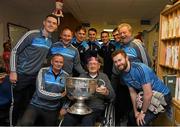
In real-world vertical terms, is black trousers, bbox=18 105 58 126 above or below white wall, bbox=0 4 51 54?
below

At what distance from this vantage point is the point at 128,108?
3.40m

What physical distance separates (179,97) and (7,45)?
3885 mm

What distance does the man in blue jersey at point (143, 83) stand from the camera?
102 inches

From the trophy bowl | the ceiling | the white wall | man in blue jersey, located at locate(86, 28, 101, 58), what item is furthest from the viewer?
the white wall

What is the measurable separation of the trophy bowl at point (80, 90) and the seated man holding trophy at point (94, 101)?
22 mm

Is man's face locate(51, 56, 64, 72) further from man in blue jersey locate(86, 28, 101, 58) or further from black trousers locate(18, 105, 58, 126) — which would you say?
man in blue jersey locate(86, 28, 101, 58)

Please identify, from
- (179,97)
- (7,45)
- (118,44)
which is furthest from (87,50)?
(7,45)

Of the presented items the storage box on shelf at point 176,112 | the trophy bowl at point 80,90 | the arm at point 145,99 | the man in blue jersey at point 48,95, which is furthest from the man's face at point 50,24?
the storage box on shelf at point 176,112

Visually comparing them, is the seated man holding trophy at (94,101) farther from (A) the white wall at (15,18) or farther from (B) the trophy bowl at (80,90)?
(A) the white wall at (15,18)

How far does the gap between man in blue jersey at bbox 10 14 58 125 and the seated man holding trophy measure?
0.55 metres

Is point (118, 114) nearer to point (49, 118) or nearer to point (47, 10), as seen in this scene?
point (49, 118)

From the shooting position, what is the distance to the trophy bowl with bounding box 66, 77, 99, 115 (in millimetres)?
2545

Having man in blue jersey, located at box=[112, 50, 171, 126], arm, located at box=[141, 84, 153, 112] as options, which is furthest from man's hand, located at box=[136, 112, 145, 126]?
arm, located at box=[141, 84, 153, 112]

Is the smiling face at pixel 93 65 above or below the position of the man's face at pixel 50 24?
below
